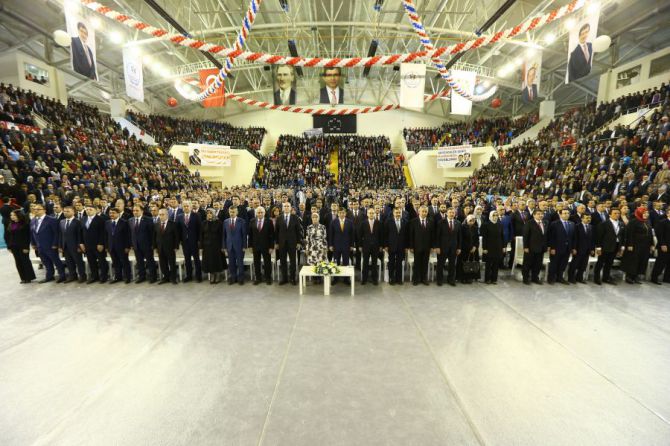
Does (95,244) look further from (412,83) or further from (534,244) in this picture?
(412,83)

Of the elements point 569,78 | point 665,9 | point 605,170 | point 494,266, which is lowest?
point 494,266

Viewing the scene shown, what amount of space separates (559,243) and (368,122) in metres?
28.4

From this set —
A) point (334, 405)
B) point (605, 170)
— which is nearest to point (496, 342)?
point (334, 405)

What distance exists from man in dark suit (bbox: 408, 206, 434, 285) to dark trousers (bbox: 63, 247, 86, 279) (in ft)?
20.7

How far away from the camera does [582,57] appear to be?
935 cm

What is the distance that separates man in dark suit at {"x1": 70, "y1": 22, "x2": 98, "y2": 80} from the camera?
28.7 feet

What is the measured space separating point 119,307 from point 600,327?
7.09m

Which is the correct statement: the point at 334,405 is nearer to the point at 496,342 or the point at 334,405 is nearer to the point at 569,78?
the point at 496,342

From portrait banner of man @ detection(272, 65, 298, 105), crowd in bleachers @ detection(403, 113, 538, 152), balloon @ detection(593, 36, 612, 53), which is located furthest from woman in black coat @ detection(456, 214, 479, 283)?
crowd in bleachers @ detection(403, 113, 538, 152)

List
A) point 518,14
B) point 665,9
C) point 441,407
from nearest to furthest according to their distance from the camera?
point 441,407 < point 665,9 < point 518,14

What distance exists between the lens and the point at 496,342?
3881mm

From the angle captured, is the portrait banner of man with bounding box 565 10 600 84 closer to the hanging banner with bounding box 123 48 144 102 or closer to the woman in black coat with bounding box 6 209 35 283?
the woman in black coat with bounding box 6 209 35 283

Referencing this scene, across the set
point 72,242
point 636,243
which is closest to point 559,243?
point 636,243

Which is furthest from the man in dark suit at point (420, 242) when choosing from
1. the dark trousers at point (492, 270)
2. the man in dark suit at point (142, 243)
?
the man in dark suit at point (142, 243)
